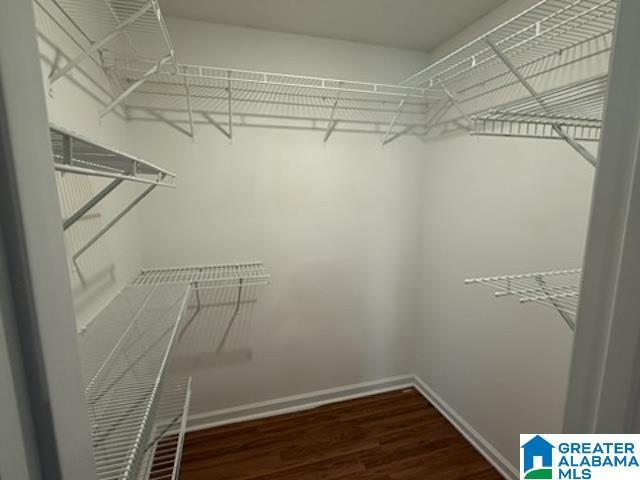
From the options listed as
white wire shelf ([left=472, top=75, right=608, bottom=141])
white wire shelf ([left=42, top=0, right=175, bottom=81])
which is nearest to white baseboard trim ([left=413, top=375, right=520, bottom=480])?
white wire shelf ([left=472, top=75, right=608, bottom=141])

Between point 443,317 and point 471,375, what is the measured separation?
0.37m

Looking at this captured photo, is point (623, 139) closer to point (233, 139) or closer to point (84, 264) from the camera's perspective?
point (84, 264)

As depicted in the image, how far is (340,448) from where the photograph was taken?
180 centimetres

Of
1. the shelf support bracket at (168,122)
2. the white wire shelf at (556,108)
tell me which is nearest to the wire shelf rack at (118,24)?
the shelf support bracket at (168,122)

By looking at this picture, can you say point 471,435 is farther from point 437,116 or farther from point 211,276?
point 437,116

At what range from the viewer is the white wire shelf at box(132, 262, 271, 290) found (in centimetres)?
167

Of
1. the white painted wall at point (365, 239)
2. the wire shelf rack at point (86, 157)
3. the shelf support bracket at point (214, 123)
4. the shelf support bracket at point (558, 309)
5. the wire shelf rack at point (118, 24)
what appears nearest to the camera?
the wire shelf rack at point (86, 157)

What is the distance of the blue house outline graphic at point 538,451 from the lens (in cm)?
64

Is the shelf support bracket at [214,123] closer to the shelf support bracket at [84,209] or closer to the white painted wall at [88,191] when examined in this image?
the white painted wall at [88,191]

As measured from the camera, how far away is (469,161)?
179 centimetres

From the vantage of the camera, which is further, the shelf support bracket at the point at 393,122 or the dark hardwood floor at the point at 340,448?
the shelf support bracket at the point at 393,122

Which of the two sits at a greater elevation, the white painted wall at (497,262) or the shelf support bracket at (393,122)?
the shelf support bracket at (393,122)

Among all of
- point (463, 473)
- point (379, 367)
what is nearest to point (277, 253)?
point (379, 367)

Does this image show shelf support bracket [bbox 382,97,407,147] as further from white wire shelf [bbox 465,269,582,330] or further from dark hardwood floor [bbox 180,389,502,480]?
dark hardwood floor [bbox 180,389,502,480]
